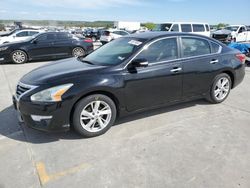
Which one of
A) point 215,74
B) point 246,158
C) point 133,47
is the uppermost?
point 133,47

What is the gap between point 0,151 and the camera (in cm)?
316

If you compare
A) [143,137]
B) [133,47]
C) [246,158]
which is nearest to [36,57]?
[133,47]

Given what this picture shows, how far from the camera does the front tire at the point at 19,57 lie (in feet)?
33.7

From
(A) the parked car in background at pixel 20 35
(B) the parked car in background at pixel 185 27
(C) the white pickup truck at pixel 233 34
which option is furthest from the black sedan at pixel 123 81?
(C) the white pickup truck at pixel 233 34

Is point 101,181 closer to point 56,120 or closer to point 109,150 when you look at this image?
point 109,150

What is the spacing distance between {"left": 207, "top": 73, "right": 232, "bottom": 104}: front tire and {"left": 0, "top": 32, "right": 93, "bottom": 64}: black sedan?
27.6 ft

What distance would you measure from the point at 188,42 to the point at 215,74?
0.87 meters

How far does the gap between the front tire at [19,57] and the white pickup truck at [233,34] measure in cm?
1485

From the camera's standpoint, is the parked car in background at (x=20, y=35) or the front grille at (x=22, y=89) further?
the parked car in background at (x=20, y=35)

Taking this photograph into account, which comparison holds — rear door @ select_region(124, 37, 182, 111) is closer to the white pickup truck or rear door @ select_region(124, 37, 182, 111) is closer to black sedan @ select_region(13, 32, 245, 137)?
black sedan @ select_region(13, 32, 245, 137)

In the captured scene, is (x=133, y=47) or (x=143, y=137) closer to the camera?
(x=143, y=137)

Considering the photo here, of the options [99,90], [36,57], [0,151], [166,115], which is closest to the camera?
[0,151]

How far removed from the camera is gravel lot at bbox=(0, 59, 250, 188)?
2.57 m

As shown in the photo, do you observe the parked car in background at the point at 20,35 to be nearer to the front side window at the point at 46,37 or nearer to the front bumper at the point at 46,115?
the front side window at the point at 46,37
